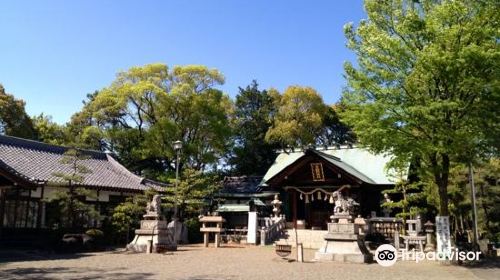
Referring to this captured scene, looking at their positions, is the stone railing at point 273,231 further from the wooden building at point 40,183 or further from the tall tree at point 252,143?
the tall tree at point 252,143

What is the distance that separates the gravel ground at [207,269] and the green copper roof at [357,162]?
12182mm

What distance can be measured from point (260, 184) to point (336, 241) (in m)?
16.8

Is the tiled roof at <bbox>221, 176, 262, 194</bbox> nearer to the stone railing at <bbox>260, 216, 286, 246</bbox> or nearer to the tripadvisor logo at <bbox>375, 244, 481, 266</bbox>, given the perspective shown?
the stone railing at <bbox>260, 216, 286, 246</bbox>

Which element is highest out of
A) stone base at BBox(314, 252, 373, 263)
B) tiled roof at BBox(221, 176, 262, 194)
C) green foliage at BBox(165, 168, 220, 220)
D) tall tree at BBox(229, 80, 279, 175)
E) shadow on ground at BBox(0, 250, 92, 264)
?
tall tree at BBox(229, 80, 279, 175)

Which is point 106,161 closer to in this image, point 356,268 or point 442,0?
point 356,268

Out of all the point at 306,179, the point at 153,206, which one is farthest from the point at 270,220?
the point at 153,206

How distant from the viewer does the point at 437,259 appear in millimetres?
16359

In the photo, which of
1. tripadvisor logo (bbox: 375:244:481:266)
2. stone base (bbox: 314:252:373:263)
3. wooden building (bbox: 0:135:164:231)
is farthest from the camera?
wooden building (bbox: 0:135:164:231)

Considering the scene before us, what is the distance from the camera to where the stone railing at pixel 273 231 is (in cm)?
2592

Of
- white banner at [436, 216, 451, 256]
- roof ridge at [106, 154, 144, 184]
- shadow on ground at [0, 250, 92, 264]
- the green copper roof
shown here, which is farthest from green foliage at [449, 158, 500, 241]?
shadow on ground at [0, 250, 92, 264]

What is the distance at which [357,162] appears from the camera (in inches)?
→ 1268

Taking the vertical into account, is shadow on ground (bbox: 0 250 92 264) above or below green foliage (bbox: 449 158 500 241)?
below

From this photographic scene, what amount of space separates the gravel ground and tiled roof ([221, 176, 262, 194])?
55.4ft

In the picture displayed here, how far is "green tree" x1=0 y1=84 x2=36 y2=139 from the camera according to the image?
3684 centimetres
